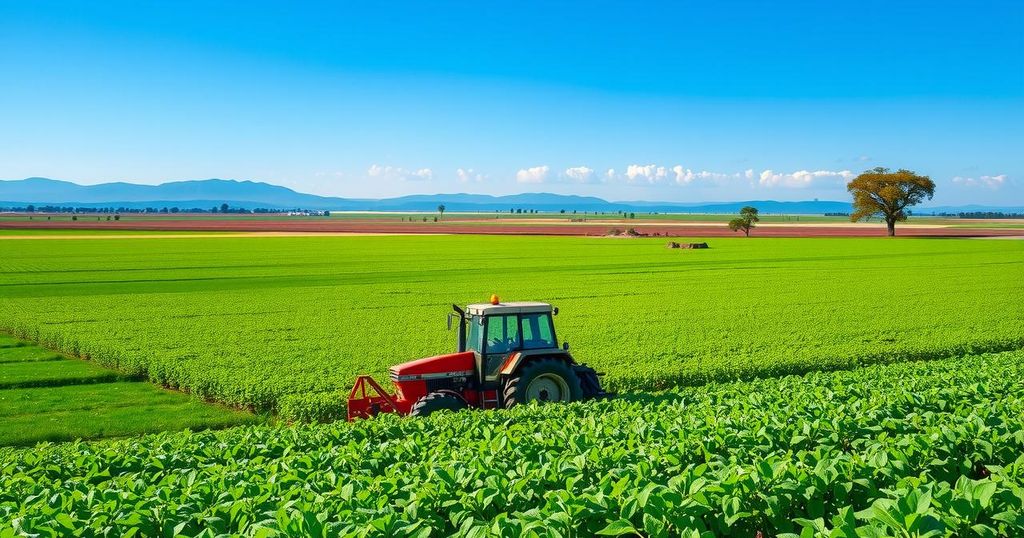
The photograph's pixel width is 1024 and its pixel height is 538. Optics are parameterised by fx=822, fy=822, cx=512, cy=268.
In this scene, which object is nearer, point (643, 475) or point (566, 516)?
point (566, 516)

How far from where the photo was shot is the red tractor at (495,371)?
15.0 metres

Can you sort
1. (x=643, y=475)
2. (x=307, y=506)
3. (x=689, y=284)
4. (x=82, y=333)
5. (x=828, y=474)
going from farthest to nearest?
(x=689, y=284), (x=82, y=333), (x=643, y=475), (x=828, y=474), (x=307, y=506)

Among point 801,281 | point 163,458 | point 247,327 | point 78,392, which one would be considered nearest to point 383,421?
point 163,458

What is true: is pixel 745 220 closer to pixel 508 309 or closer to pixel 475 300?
pixel 475 300

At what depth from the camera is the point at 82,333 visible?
28766 mm

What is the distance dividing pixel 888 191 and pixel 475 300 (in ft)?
298

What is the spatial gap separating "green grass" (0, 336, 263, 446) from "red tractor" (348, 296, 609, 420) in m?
4.86

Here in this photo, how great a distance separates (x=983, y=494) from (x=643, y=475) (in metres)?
2.77

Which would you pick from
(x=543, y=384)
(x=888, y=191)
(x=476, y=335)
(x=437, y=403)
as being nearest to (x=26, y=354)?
(x=476, y=335)

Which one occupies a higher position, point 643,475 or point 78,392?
point 643,475

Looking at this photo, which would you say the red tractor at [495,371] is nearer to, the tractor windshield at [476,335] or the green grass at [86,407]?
the tractor windshield at [476,335]

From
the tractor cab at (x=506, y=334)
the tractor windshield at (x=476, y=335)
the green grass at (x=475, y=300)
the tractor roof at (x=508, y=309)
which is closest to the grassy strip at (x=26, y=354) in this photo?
the green grass at (x=475, y=300)

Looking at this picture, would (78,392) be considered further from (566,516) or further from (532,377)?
(566,516)

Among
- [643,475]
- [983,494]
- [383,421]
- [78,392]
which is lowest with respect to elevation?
[78,392]
